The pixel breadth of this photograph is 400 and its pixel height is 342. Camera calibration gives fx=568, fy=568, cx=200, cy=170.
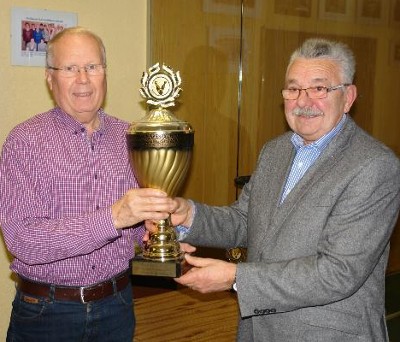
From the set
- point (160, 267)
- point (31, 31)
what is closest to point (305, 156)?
point (160, 267)

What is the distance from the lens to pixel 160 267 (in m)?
1.72

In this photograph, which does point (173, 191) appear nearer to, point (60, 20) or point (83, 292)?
point (83, 292)

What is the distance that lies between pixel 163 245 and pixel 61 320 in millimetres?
402

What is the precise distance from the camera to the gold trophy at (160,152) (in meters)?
1.69

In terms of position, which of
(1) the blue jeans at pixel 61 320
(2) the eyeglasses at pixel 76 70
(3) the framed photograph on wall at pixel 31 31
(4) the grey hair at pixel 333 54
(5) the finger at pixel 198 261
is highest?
(3) the framed photograph on wall at pixel 31 31

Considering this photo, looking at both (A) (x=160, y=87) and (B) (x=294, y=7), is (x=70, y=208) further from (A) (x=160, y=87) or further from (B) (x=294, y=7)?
(B) (x=294, y=7)

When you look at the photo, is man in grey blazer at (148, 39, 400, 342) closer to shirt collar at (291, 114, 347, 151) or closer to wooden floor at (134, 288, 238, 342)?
shirt collar at (291, 114, 347, 151)

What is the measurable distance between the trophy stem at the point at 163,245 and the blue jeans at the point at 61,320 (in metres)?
0.24

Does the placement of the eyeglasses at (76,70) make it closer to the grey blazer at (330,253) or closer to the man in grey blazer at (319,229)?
the man in grey blazer at (319,229)

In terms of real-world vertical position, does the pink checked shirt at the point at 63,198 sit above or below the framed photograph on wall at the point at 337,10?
below

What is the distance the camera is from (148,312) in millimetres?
3311

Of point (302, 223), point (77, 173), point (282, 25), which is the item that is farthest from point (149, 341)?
point (282, 25)

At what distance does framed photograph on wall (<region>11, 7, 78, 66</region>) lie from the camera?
110 inches

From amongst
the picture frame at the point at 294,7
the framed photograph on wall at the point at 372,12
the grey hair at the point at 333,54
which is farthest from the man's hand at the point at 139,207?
the framed photograph on wall at the point at 372,12
